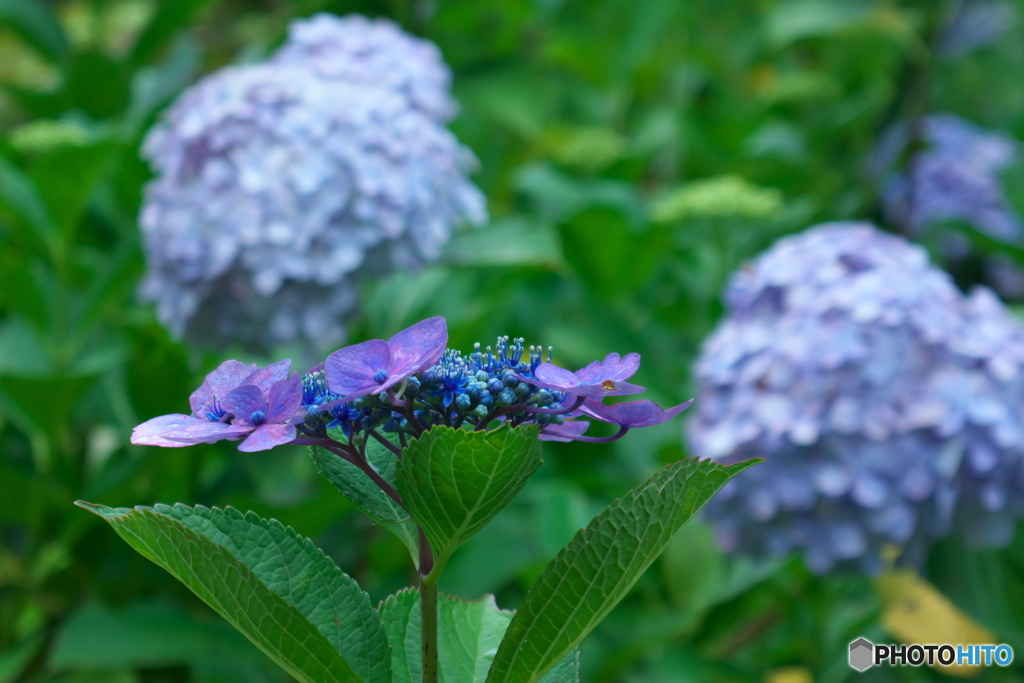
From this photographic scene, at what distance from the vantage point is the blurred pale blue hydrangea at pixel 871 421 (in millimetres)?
904

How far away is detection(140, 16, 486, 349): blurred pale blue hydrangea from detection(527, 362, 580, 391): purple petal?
2.26 feet

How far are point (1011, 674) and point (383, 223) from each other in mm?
1030

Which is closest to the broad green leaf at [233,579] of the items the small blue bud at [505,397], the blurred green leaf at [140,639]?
the small blue bud at [505,397]

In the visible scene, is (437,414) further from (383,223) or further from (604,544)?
(383,223)

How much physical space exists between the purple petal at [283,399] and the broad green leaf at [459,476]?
4cm

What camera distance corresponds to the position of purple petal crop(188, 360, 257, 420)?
36 cm

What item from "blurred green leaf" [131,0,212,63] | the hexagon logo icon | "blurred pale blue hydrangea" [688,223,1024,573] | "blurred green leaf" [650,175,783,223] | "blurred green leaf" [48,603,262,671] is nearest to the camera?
the hexagon logo icon

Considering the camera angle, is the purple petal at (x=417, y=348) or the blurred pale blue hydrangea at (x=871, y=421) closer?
the purple petal at (x=417, y=348)

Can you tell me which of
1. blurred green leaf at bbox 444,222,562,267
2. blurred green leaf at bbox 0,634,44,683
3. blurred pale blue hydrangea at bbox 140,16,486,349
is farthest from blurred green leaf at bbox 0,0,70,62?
blurred green leaf at bbox 0,634,44,683

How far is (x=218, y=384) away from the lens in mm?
372

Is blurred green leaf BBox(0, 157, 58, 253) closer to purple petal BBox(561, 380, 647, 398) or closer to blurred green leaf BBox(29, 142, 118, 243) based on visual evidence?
blurred green leaf BBox(29, 142, 118, 243)

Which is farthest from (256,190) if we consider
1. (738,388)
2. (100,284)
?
(738,388)

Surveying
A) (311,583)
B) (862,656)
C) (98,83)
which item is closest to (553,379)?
(311,583)

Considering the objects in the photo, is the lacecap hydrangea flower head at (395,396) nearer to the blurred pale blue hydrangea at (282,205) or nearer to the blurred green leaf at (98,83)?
the blurred pale blue hydrangea at (282,205)
